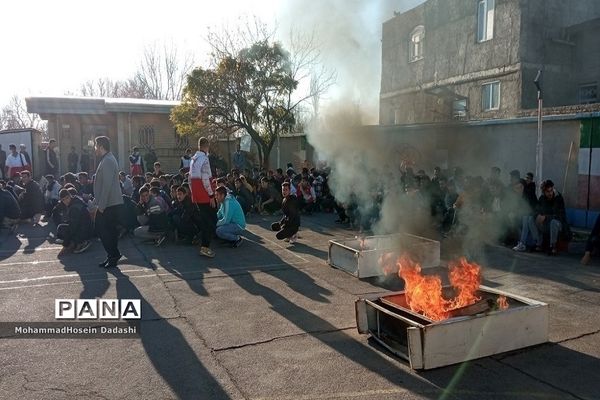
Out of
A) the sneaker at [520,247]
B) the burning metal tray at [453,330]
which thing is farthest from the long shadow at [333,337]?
the sneaker at [520,247]

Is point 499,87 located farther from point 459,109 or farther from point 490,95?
point 459,109

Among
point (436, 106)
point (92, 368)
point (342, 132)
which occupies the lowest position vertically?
point (92, 368)

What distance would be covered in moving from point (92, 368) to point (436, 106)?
70.6 feet

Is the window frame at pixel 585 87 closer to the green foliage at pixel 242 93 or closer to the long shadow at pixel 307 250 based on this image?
the green foliage at pixel 242 93

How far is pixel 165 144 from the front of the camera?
70.1 ft

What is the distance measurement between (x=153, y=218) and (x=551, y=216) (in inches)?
293

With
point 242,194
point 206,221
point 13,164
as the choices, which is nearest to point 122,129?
point 13,164

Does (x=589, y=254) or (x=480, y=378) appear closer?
(x=480, y=378)

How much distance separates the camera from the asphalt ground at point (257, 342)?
354cm

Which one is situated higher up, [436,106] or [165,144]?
[436,106]

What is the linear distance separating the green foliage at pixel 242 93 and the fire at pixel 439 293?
12751 mm

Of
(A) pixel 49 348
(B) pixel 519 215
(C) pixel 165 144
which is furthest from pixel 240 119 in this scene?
(A) pixel 49 348

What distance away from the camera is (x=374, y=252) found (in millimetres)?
6637

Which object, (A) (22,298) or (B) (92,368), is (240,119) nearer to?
(A) (22,298)
